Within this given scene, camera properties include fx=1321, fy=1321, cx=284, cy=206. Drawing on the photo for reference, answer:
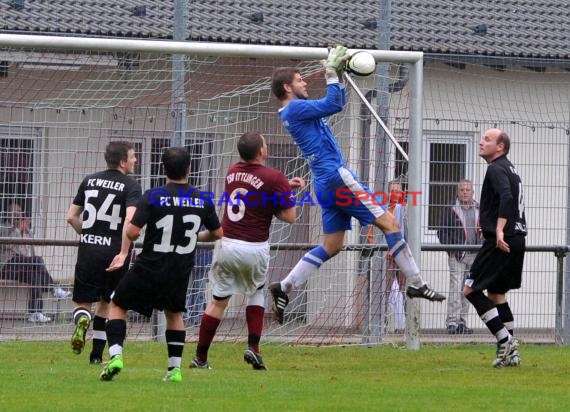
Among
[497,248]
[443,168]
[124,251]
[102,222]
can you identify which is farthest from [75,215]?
[443,168]

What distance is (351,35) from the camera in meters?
18.8

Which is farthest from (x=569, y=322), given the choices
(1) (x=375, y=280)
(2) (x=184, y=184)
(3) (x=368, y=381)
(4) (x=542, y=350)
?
(2) (x=184, y=184)

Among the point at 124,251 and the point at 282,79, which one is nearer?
the point at 124,251

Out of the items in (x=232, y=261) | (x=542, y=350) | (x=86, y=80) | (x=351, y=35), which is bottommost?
(x=542, y=350)

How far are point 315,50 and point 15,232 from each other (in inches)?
155

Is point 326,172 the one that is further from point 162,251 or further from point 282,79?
point 162,251

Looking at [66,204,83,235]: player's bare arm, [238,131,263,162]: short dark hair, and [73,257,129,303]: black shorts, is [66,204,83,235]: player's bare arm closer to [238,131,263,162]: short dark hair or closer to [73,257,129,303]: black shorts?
→ [73,257,129,303]: black shorts

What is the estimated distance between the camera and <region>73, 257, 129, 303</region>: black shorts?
1108cm

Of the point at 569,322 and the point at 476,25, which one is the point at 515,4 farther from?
the point at 569,322

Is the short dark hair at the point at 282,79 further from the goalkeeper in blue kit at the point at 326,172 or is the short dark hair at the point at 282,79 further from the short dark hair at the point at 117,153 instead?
the short dark hair at the point at 117,153

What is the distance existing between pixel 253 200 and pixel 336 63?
1.38 meters

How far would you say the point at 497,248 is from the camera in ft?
38.2

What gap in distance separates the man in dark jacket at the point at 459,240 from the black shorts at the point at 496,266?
299 centimetres

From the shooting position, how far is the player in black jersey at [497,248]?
11633mm
